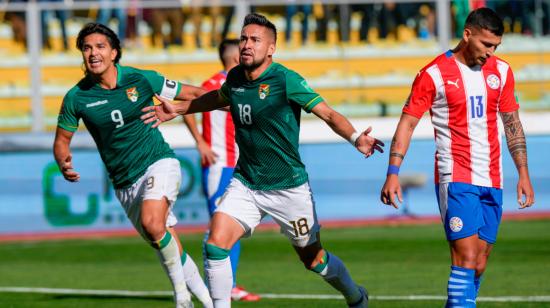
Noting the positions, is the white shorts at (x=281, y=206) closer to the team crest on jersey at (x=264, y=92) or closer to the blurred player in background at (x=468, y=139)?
the team crest on jersey at (x=264, y=92)

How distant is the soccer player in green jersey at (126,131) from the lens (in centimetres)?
914

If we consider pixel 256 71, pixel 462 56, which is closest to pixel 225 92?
pixel 256 71

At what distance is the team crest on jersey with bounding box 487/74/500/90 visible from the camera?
768 centimetres

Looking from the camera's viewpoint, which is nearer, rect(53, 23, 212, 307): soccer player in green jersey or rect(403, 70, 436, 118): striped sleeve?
rect(403, 70, 436, 118): striped sleeve

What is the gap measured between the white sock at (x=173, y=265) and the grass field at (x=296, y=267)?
1.19 meters

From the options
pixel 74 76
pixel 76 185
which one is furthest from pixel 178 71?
pixel 76 185

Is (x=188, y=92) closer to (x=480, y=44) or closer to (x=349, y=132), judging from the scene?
(x=349, y=132)

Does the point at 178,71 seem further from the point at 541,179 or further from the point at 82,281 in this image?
the point at 82,281

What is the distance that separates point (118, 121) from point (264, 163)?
1686 millimetres

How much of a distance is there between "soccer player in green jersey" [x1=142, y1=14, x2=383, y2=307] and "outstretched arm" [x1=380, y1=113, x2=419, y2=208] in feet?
2.02

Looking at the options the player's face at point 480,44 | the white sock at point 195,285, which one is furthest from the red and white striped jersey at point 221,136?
the player's face at point 480,44

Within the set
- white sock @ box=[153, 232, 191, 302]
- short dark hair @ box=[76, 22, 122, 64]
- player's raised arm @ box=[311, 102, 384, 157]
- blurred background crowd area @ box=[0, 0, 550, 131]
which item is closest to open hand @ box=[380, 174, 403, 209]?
player's raised arm @ box=[311, 102, 384, 157]

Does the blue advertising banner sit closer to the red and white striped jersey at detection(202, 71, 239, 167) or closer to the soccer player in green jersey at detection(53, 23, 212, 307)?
the red and white striped jersey at detection(202, 71, 239, 167)

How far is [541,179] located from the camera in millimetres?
18766
